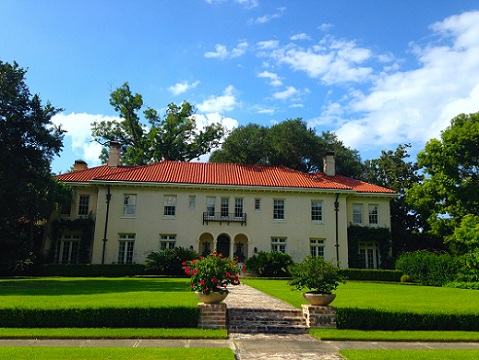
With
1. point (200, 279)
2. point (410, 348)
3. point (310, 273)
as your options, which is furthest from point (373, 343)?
point (200, 279)

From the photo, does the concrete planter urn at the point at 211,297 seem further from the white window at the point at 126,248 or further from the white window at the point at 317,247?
the white window at the point at 317,247

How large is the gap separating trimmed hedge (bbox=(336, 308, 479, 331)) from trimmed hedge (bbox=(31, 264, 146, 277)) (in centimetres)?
1822

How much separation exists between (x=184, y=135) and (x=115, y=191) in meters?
16.1

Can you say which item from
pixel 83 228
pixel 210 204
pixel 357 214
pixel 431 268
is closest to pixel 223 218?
pixel 210 204

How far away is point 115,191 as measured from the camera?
29.7m

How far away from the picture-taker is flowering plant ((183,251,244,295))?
33.7ft

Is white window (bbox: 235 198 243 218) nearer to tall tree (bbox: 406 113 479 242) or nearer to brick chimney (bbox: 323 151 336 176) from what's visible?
brick chimney (bbox: 323 151 336 176)

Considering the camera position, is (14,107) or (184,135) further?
(184,135)

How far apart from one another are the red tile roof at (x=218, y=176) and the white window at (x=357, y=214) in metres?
1.34

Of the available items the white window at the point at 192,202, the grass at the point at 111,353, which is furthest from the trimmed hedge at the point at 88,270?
the grass at the point at 111,353

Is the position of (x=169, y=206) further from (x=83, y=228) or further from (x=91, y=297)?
(x=91, y=297)

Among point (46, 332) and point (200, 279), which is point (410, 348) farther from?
point (46, 332)

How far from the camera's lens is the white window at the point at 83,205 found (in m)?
30.6

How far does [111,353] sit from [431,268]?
23490mm
